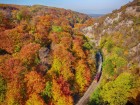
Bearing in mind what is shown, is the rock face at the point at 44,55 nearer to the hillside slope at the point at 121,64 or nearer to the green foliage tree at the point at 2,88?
the green foliage tree at the point at 2,88

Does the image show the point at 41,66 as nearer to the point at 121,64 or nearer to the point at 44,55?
the point at 44,55

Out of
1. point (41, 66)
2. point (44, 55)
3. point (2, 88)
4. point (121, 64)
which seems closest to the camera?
point (2, 88)

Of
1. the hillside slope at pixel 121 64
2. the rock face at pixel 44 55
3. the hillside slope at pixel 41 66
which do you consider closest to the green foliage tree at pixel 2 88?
the hillside slope at pixel 41 66

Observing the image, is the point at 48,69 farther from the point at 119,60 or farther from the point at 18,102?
the point at 119,60

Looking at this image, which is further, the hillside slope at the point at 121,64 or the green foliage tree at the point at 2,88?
the hillside slope at the point at 121,64

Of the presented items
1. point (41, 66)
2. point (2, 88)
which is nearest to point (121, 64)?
point (41, 66)

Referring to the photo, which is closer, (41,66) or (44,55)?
(41,66)

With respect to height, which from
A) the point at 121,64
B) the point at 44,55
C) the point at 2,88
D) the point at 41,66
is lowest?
the point at 2,88

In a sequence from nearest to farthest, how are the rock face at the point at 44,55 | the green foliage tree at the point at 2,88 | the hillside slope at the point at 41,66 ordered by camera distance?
1. the green foliage tree at the point at 2,88
2. the hillside slope at the point at 41,66
3. the rock face at the point at 44,55

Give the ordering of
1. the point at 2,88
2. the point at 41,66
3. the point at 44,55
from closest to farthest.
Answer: the point at 2,88, the point at 41,66, the point at 44,55

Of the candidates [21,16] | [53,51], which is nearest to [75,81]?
[53,51]

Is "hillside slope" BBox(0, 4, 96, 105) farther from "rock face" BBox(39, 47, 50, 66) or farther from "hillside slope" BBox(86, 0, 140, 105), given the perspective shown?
"hillside slope" BBox(86, 0, 140, 105)
